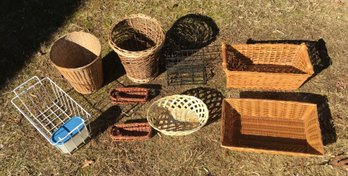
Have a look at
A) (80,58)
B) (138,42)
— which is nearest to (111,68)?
(80,58)

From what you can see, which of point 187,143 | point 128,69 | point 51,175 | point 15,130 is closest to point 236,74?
point 187,143

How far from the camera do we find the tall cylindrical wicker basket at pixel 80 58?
18.0 ft

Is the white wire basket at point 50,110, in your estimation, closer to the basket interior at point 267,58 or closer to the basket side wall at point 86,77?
the basket side wall at point 86,77

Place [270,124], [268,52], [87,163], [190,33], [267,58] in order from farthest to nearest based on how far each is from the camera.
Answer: [190,33] → [267,58] → [268,52] → [270,124] → [87,163]

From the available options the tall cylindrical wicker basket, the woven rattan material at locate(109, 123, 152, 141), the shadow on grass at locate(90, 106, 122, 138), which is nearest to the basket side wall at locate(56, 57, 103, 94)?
the tall cylindrical wicker basket

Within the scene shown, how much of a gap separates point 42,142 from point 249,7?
4646 millimetres

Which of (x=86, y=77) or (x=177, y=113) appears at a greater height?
(x=86, y=77)

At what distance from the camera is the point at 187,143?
5.43 m

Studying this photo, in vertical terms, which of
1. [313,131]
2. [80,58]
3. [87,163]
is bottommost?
[87,163]

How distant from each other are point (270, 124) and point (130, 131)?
7.14 ft

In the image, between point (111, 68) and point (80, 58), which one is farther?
point (111, 68)

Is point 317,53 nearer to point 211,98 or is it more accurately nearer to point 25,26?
point 211,98

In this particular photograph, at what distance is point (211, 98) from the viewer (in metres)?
5.91

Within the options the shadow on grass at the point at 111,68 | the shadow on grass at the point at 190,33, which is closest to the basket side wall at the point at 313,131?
the shadow on grass at the point at 190,33
